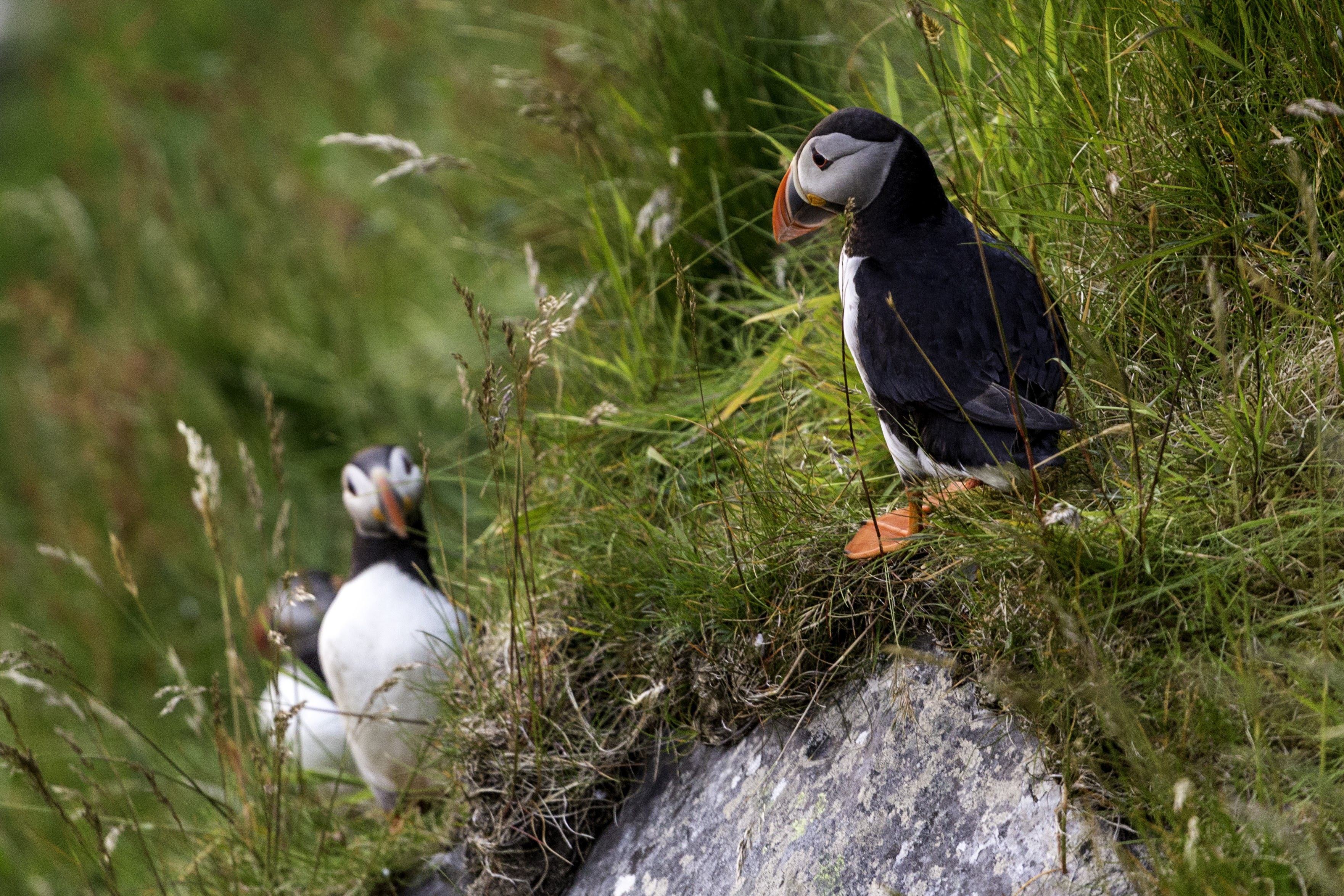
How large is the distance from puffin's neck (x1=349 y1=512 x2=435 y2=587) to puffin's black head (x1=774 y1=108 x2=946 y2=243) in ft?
6.36

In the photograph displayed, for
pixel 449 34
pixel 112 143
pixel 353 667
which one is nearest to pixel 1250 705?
pixel 353 667

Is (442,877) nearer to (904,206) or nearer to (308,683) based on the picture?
(308,683)

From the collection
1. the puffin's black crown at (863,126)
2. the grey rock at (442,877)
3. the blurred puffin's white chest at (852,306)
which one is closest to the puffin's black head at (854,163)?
the puffin's black crown at (863,126)

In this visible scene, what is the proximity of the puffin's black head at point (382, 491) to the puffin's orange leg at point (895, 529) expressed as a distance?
6.21ft

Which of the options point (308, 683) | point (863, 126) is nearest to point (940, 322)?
point (863, 126)

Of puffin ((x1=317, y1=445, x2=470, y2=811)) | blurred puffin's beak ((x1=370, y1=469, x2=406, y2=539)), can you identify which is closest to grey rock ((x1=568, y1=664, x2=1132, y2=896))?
puffin ((x1=317, y1=445, x2=470, y2=811))

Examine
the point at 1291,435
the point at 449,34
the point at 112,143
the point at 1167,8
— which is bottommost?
the point at 112,143

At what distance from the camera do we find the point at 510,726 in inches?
105

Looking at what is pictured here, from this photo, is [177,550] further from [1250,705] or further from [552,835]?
[1250,705]

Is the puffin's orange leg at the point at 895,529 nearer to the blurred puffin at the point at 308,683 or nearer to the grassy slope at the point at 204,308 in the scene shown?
the blurred puffin at the point at 308,683

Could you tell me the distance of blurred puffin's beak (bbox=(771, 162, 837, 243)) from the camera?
2.54 m

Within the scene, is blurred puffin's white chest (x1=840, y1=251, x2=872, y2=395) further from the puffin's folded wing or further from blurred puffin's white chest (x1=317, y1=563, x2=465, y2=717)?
blurred puffin's white chest (x1=317, y1=563, x2=465, y2=717)

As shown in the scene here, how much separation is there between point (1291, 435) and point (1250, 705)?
26.9 inches

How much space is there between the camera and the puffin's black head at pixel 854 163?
2439 mm
